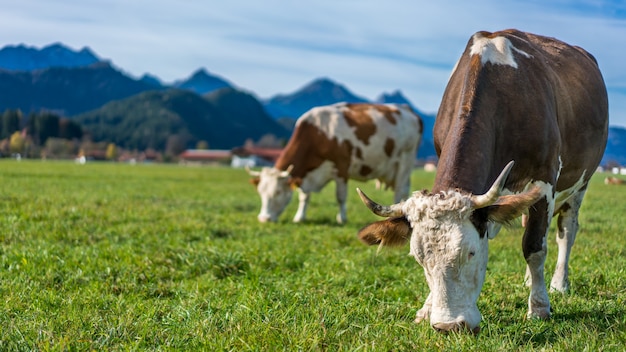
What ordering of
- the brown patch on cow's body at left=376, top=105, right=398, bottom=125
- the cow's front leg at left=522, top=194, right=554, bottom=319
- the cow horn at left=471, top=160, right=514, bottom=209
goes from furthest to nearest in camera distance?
1. the brown patch on cow's body at left=376, top=105, right=398, bottom=125
2. the cow's front leg at left=522, top=194, right=554, bottom=319
3. the cow horn at left=471, top=160, right=514, bottom=209

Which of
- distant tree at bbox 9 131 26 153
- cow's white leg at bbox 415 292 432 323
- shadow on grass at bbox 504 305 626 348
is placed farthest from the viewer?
distant tree at bbox 9 131 26 153

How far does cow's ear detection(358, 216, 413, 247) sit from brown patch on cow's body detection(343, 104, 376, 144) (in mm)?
9627

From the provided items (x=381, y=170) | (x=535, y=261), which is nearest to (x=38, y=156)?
(x=381, y=170)

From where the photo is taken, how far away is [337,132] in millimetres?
14266

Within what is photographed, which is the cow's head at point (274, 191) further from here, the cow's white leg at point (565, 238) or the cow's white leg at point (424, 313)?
the cow's white leg at point (424, 313)

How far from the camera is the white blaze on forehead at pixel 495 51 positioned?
18.7 ft

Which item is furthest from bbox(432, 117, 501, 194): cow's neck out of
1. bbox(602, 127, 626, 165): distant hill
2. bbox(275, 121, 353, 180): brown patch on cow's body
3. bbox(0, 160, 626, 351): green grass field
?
bbox(275, 121, 353, 180): brown patch on cow's body

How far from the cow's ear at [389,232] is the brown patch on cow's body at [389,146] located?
33.1 feet

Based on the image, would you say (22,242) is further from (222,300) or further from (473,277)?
(473,277)

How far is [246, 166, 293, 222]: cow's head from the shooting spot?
13711 millimetres

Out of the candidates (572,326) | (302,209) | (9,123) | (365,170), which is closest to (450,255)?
(572,326)

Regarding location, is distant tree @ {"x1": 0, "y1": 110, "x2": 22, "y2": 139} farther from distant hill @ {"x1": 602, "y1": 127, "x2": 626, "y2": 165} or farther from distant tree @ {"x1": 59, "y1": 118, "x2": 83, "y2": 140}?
distant hill @ {"x1": 602, "y1": 127, "x2": 626, "y2": 165}

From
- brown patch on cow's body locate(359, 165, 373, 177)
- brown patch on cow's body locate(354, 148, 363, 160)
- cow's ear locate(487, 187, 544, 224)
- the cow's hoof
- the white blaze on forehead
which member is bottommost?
brown patch on cow's body locate(359, 165, 373, 177)

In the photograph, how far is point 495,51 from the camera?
5801 mm
